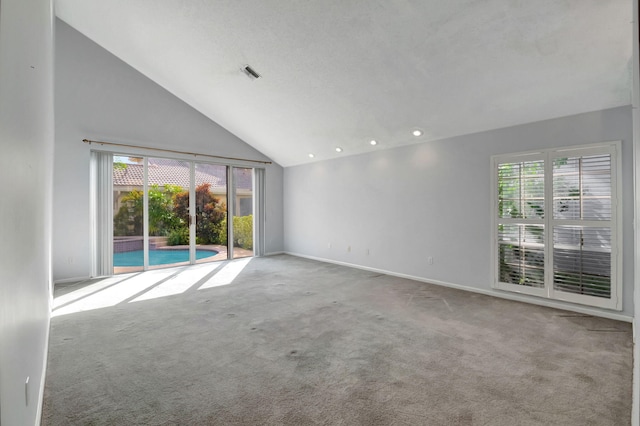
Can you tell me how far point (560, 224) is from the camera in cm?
362

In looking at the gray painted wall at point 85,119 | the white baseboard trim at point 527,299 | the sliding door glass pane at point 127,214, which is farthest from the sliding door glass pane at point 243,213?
the white baseboard trim at point 527,299

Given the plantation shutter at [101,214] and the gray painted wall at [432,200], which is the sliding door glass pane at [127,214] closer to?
the plantation shutter at [101,214]

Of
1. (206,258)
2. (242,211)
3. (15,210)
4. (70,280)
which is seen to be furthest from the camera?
(242,211)

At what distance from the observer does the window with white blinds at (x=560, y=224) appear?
3.32 metres

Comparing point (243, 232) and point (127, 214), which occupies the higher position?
point (127, 214)

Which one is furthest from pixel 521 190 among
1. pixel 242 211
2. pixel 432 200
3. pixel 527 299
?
pixel 242 211

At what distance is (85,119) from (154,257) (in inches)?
107

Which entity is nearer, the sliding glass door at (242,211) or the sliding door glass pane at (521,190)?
the sliding door glass pane at (521,190)

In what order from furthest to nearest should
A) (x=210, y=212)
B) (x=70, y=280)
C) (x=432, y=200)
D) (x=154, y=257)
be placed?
(x=210, y=212) < (x=154, y=257) < (x=70, y=280) < (x=432, y=200)

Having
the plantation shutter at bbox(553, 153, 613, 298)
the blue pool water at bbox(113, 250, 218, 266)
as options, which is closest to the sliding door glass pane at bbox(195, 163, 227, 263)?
the blue pool water at bbox(113, 250, 218, 266)

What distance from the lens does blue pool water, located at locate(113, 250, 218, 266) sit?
18.4 feet

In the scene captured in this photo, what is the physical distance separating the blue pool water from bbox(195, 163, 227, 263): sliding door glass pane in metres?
0.25

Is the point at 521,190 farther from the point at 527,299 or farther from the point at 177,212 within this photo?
the point at 177,212

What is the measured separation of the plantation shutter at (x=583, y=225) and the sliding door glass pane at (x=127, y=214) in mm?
6686
